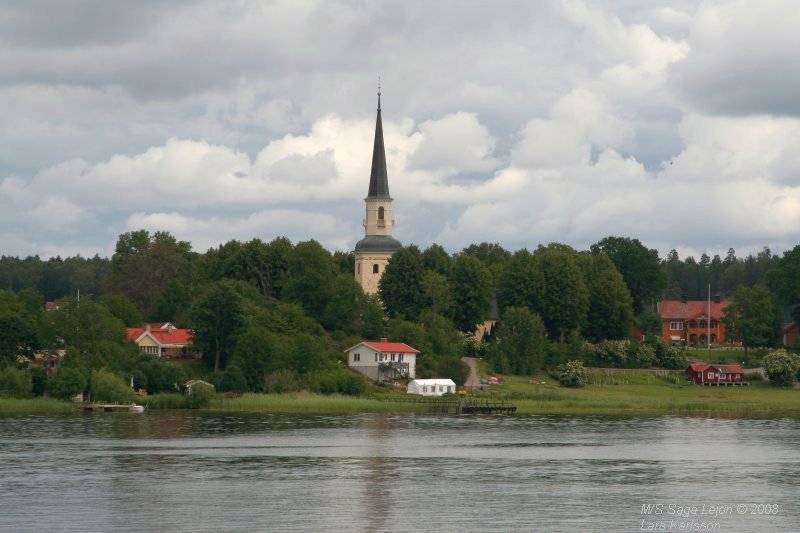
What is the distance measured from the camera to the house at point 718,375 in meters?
132

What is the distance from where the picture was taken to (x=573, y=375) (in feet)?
410

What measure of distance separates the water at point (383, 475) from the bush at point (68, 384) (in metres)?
5.91

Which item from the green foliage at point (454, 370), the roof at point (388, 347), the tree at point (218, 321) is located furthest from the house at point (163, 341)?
the green foliage at point (454, 370)

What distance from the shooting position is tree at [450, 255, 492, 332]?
14050 centimetres

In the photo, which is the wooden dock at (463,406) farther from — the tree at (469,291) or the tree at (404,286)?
the tree at (469,291)

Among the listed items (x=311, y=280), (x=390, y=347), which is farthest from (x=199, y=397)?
(x=311, y=280)

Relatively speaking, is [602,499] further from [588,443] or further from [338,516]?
[588,443]

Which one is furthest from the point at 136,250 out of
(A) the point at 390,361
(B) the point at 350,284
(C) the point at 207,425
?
(C) the point at 207,425

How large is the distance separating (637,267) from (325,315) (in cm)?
4616

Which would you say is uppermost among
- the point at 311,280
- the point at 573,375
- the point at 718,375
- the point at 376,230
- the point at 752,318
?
the point at 376,230

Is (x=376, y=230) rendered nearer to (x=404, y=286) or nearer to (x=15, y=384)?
(x=404, y=286)

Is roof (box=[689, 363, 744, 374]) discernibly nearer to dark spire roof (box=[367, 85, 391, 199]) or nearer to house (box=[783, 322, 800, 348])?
house (box=[783, 322, 800, 348])

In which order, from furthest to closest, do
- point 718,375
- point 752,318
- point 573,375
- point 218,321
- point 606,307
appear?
point 752,318, point 606,307, point 718,375, point 573,375, point 218,321

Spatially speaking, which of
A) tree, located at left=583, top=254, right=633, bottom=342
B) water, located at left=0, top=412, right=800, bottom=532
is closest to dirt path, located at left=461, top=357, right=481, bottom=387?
tree, located at left=583, top=254, right=633, bottom=342
